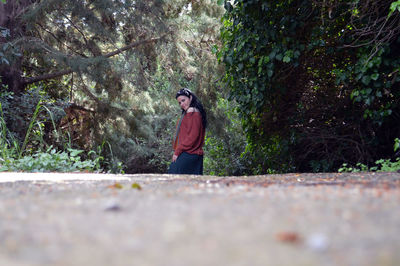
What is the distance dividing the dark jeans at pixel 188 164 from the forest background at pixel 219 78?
98 centimetres

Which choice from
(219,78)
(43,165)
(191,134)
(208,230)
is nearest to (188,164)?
(191,134)

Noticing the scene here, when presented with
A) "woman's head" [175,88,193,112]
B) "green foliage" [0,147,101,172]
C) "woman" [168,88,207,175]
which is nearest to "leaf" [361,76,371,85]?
"woman" [168,88,207,175]

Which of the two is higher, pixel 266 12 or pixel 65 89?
pixel 266 12

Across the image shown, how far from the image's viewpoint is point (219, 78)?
9453 millimetres

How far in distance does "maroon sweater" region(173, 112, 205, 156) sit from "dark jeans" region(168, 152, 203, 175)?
0.21 feet

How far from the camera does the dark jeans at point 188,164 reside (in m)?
6.40

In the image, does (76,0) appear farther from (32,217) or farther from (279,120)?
(32,217)

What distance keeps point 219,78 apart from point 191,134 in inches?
132

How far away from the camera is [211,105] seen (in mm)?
11344

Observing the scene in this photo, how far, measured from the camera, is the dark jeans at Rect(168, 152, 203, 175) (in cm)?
640

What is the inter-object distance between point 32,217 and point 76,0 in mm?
8495

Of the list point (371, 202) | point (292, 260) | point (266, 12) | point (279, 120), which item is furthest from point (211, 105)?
point (292, 260)

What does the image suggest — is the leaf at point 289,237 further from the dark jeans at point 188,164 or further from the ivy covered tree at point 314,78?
the dark jeans at point 188,164

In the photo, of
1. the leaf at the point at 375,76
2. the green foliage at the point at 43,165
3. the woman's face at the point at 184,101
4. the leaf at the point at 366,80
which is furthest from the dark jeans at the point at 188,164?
the leaf at the point at 375,76
